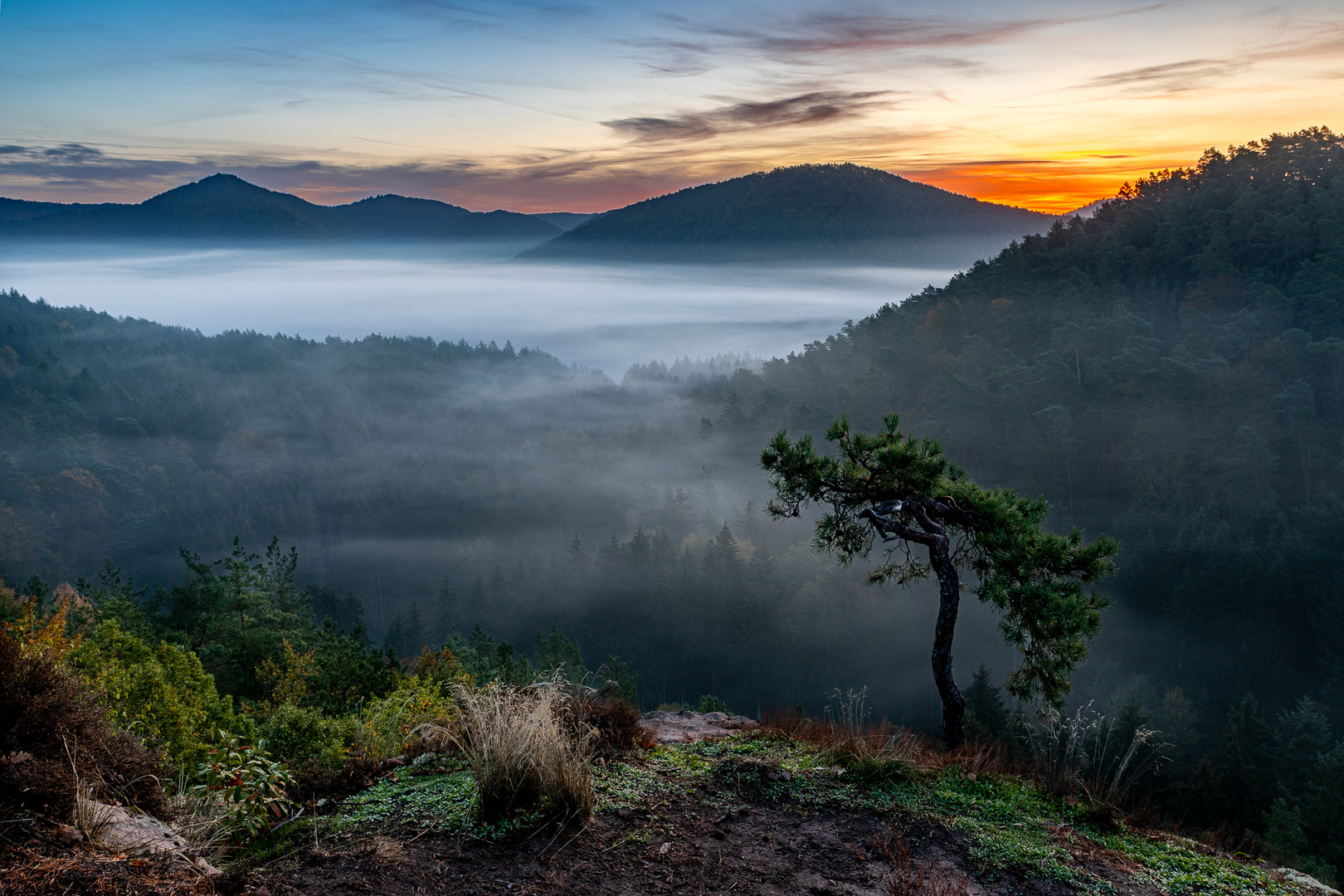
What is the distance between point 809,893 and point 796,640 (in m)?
76.7

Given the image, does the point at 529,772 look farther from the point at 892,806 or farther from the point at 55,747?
the point at 892,806

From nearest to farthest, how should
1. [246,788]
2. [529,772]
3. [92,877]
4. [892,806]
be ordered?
1. [92,877]
2. [246,788]
3. [529,772]
4. [892,806]

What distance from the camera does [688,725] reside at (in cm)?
907

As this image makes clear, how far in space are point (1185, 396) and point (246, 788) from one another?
80621 mm

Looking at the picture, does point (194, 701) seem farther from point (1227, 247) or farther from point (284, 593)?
point (1227, 247)

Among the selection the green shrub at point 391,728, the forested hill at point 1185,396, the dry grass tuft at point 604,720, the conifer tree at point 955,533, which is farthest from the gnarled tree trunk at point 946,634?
the forested hill at point 1185,396

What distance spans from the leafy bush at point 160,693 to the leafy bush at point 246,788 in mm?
2007

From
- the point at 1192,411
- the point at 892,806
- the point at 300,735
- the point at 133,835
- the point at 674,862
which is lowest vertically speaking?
the point at 300,735

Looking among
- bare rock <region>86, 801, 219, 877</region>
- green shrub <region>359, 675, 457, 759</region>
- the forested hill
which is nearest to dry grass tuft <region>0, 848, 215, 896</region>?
bare rock <region>86, 801, 219, 877</region>

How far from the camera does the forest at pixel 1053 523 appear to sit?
3309 cm

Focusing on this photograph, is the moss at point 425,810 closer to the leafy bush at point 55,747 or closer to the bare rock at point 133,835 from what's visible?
the bare rock at point 133,835

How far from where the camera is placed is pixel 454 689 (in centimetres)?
637

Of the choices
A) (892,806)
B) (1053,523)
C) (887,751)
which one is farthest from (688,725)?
(1053,523)

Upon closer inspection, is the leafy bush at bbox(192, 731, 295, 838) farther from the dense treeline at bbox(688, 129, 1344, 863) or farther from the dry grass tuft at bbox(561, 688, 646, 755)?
the dense treeline at bbox(688, 129, 1344, 863)
